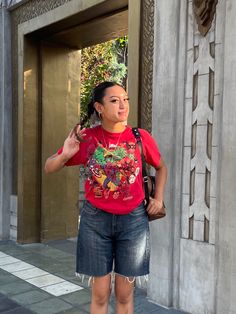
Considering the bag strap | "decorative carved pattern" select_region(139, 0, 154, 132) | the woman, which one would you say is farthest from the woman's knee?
"decorative carved pattern" select_region(139, 0, 154, 132)

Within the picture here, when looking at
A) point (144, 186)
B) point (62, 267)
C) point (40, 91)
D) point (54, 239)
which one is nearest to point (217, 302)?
point (144, 186)

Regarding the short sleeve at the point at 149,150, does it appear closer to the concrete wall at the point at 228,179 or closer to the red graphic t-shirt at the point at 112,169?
the red graphic t-shirt at the point at 112,169

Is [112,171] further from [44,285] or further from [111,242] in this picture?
[44,285]

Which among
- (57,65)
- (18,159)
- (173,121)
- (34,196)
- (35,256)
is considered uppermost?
(57,65)

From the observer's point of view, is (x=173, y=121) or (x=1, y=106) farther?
(x=1, y=106)

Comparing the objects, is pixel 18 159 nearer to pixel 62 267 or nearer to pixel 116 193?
pixel 62 267

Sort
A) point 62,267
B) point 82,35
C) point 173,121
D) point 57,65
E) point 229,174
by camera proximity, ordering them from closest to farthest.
A: point 229,174, point 173,121, point 62,267, point 82,35, point 57,65

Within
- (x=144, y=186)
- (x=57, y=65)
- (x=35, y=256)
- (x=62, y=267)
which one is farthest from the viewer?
(x=57, y=65)

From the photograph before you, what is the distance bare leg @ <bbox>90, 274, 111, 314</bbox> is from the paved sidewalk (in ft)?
4.10

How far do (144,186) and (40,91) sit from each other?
14.2 ft

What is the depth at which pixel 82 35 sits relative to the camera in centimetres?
629

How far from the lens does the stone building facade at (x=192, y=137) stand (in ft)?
11.0

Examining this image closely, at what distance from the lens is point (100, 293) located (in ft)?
8.53

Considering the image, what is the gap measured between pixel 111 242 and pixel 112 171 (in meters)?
0.48
